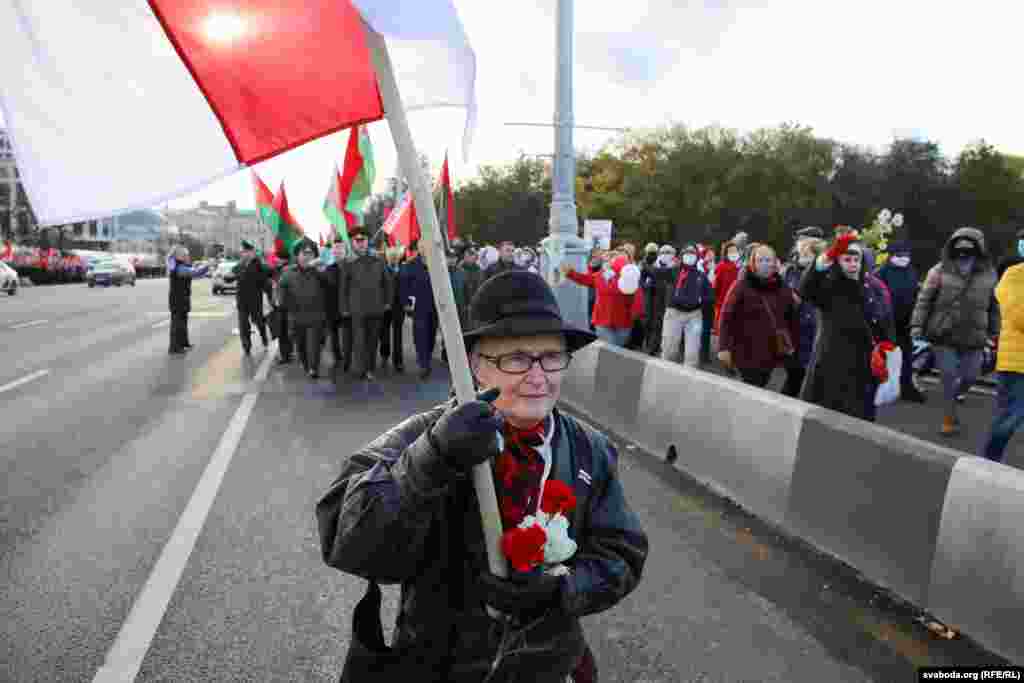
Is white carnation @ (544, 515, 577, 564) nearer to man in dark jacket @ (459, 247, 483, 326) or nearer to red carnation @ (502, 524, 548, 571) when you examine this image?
red carnation @ (502, 524, 548, 571)

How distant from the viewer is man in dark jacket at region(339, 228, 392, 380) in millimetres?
12234

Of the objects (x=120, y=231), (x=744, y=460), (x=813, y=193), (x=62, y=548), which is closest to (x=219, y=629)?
(x=62, y=548)

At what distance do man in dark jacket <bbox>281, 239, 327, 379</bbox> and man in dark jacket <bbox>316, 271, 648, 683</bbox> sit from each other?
10578 mm

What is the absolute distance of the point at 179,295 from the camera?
15148mm

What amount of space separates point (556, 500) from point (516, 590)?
0.69ft

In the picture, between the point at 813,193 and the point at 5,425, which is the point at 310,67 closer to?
the point at 5,425

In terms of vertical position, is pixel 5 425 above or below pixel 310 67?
below

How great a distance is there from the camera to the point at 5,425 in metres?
8.47

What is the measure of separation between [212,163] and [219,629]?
2432 millimetres

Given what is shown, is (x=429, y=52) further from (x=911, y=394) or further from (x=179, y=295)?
(x=179, y=295)

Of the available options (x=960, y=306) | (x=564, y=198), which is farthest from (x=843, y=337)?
(x=564, y=198)

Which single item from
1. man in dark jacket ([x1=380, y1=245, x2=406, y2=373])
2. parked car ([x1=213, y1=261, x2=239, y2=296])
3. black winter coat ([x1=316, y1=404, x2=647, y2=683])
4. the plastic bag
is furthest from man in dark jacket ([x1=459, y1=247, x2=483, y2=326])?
parked car ([x1=213, y1=261, x2=239, y2=296])

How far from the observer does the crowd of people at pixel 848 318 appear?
5.93 m

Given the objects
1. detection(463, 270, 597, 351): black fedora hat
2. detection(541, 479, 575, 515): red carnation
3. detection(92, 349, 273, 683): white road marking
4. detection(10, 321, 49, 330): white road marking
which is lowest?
detection(10, 321, 49, 330): white road marking
